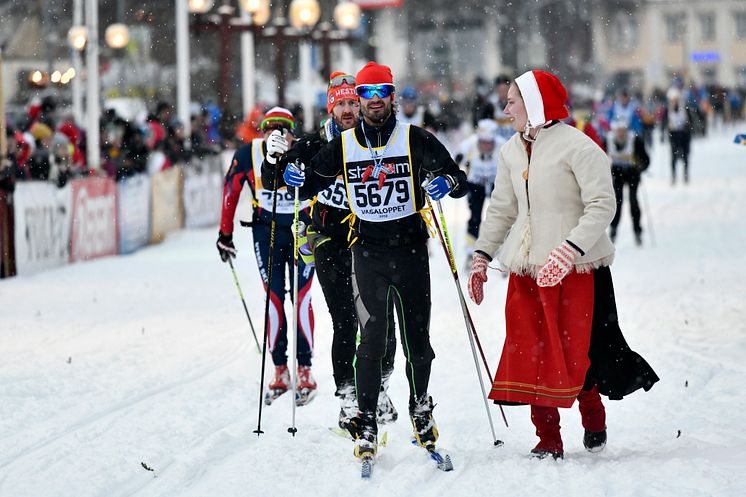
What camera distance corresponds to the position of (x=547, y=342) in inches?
228

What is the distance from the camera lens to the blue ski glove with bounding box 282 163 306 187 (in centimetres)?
603

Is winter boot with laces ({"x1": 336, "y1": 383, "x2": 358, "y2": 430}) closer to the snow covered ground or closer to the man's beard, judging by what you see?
the snow covered ground

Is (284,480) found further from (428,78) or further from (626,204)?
(428,78)

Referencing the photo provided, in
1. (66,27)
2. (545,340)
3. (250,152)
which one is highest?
(66,27)

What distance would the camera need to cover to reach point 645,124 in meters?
36.6

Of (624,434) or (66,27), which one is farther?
(66,27)

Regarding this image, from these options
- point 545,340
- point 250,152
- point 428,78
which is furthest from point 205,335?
point 428,78

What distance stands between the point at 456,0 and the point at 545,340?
60.5m

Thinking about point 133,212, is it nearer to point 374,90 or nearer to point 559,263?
point 374,90

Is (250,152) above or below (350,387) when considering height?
above

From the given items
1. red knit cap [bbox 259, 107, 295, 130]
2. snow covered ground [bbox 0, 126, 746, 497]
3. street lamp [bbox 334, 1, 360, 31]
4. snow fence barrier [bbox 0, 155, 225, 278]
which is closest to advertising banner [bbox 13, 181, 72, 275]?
snow fence barrier [bbox 0, 155, 225, 278]

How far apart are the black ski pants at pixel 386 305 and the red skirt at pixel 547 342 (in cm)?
43

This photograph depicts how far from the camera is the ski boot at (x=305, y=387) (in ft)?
24.9

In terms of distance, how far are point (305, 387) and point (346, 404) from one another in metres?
0.90
